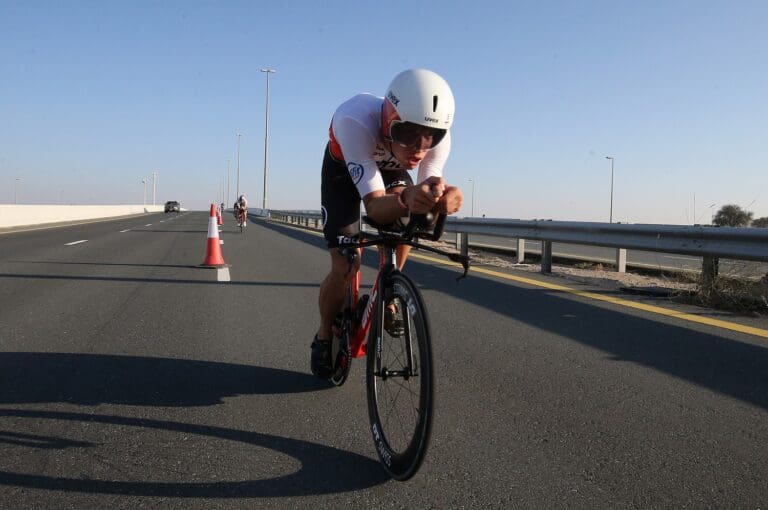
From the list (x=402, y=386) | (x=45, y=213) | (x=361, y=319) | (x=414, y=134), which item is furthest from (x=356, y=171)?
(x=45, y=213)

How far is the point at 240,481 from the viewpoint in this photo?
2266 millimetres

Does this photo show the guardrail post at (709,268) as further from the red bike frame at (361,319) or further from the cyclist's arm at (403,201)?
the cyclist's arm at (403,201)

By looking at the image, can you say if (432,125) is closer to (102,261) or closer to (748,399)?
(748,399)

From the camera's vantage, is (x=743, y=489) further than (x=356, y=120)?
No

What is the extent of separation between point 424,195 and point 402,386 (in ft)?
2.55

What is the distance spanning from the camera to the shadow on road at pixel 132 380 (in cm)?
320

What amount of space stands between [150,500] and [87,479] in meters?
0.33

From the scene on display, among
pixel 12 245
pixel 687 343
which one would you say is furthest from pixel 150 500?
pixel 12 245

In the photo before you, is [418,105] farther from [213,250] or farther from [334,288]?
[213,250]

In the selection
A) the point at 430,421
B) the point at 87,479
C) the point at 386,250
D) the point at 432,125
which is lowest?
the point at 87,479

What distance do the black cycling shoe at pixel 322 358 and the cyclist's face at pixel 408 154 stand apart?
1.10 meters

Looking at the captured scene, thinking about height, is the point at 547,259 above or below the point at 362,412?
above

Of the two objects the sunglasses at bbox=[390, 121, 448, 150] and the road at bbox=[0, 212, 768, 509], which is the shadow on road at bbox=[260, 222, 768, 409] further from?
the sunglasses at bbox=[390, 121, 448, 150]

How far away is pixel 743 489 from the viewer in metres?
2.22
